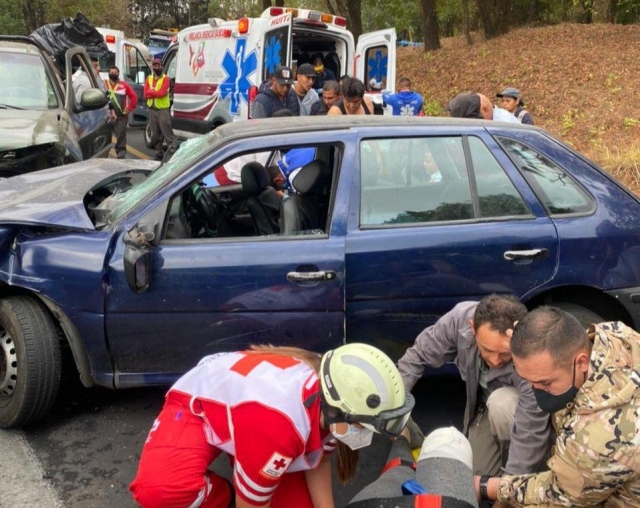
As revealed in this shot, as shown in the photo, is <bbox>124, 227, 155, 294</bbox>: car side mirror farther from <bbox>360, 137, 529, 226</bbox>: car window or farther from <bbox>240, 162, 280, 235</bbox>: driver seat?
<bbox>360, 137, 529, 226</bbox>: car window

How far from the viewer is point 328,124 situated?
3.60 metres

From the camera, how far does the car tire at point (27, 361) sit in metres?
3.36

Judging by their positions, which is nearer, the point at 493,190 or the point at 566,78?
the point at 493,190

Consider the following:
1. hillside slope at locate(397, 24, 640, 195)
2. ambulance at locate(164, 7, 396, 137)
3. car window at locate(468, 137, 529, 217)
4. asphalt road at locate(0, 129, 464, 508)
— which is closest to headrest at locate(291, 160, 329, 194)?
car window at locate(468, 137, 529, 217)

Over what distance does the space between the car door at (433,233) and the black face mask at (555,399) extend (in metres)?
1.10

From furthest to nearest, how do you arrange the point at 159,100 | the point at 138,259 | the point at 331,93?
the point at 159,100 → the point at 331,93 → the point at 138,259

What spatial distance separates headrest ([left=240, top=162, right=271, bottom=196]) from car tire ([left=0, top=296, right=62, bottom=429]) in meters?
1.37

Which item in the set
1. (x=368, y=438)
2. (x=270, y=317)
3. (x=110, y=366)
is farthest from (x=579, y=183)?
(x=110, y=366)

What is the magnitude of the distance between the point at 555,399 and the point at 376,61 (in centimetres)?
858

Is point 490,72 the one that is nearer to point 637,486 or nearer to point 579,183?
point 579,183

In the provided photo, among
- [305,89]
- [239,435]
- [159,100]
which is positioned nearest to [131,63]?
[159,100]

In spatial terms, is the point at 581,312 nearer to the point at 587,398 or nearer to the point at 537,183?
the point at 537,183

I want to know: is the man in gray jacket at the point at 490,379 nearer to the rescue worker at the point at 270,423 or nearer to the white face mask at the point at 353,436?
the rescue worker at the point at 270,423

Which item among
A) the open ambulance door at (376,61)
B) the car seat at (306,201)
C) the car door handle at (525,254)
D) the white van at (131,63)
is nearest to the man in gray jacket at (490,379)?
the car door handle at (525,254)
